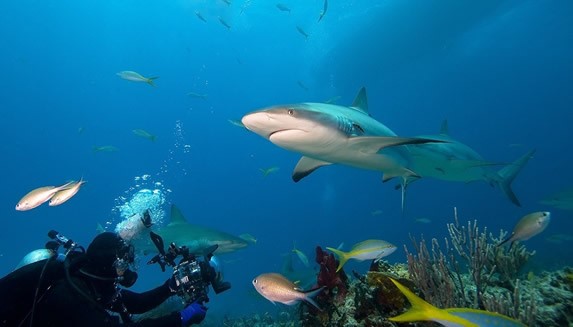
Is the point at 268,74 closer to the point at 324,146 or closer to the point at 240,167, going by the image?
Answer: the point at 240,167

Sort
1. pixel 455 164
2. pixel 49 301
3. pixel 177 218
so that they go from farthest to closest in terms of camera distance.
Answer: pixel 177 218
pixel 455 164
pixel 49 301

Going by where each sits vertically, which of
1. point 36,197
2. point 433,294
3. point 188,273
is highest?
point 433,294

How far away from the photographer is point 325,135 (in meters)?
3.64

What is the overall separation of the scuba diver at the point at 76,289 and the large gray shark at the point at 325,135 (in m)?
2.52

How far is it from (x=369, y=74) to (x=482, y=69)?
24.4 metres

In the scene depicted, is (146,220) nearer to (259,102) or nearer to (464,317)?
(464,317)

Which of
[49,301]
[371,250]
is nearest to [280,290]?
[371,250]

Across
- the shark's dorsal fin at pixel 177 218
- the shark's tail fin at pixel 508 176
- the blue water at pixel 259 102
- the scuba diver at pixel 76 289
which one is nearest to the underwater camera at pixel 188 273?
the scuba diver at pixel 76 289

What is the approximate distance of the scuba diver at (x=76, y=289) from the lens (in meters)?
3.19

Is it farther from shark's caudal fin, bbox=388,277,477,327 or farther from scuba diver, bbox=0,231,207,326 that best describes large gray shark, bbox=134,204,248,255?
shark's caudal fin, bbox=388,277,477,327

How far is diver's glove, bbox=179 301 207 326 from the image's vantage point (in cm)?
401

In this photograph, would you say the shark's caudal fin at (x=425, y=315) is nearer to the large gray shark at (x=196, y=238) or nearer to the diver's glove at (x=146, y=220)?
the diver's glove at (x=146, y=220)

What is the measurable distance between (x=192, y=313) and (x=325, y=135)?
2934 mm

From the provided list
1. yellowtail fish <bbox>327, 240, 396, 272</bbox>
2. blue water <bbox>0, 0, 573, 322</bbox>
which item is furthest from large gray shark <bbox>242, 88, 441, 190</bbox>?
blue water <bbox>0, 0, 573, 322</bbox>
